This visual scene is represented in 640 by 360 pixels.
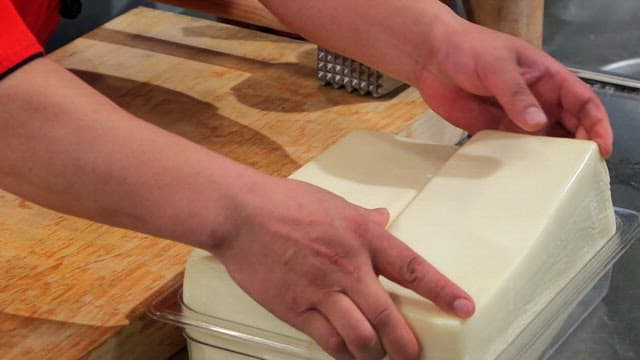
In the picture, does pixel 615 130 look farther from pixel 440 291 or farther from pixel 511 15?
pixel 440 291

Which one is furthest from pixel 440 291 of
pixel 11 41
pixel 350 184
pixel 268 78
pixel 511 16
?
pixel 268 78

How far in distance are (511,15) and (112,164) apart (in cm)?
59

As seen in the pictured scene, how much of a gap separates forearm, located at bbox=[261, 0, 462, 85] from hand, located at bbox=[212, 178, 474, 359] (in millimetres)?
315

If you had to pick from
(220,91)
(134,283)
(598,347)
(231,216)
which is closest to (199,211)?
(231,216)

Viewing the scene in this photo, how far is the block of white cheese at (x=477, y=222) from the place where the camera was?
759mm

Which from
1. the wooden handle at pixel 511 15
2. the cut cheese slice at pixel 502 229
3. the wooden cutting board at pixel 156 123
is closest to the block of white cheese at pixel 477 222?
the cut cheese slice at pixel 502 229

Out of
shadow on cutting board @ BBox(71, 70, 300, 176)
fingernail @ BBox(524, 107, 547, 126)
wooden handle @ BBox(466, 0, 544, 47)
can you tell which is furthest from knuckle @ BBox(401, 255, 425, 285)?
wooden handle @ BBox(466, 0, 544, 47)

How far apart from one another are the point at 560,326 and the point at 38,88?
42 cm

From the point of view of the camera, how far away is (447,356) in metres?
0.74

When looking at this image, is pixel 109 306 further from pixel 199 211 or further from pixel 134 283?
pixel 199 211

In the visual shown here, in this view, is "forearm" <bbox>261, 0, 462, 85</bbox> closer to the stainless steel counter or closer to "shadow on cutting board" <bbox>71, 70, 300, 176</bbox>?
"shadow on cutting board" <bbox>71, 70, 300, 176</bbox>

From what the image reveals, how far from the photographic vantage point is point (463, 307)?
72 cm

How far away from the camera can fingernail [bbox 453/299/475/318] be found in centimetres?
72

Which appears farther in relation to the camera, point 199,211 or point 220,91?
point 220,91
